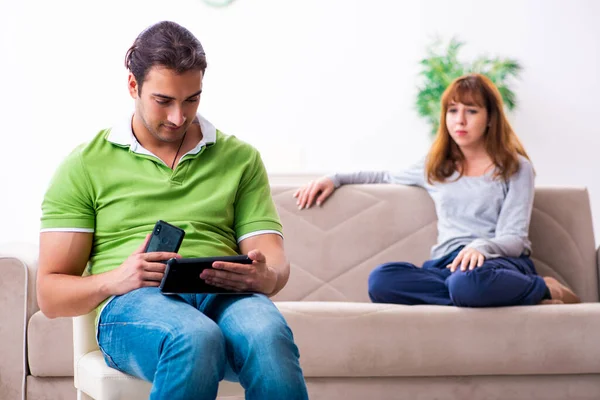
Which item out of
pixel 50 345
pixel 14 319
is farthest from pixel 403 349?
pixel 14 319

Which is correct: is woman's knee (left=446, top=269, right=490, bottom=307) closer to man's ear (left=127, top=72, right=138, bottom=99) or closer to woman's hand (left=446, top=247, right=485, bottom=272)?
woman's hand (left=446, top=247, right=485, bottom=272)

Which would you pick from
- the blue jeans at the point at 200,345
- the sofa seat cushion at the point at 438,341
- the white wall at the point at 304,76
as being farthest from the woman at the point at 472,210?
the white wall at the point at 304,76

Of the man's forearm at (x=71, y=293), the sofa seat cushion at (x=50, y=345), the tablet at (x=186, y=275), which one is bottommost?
the sofa seat cushion at (x=50, y=345)

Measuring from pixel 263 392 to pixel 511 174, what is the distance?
1.75 m

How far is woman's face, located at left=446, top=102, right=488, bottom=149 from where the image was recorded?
2957 mm

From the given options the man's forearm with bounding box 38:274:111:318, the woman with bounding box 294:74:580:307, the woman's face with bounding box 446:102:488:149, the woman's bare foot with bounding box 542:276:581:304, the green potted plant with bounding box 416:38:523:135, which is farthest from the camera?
the green potted plant with bounding box 416:38:523:135

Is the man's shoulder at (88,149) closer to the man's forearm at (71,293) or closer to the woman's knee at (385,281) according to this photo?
the man's forearm at (71,293)

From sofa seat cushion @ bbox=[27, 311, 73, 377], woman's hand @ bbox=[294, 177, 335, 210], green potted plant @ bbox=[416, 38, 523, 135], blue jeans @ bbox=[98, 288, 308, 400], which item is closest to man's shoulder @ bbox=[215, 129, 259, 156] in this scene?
blue jeans @ bbox=[98, 288, 308, 400]

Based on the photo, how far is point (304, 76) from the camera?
4.76m

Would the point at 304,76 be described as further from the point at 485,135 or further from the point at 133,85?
the point at 133,85

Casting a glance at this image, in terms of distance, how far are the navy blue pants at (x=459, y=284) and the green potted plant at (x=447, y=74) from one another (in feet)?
6.18

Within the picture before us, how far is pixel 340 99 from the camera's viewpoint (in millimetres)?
4773

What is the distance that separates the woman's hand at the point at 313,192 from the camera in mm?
2979

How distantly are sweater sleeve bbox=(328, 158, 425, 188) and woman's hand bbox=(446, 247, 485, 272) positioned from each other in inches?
16.4
